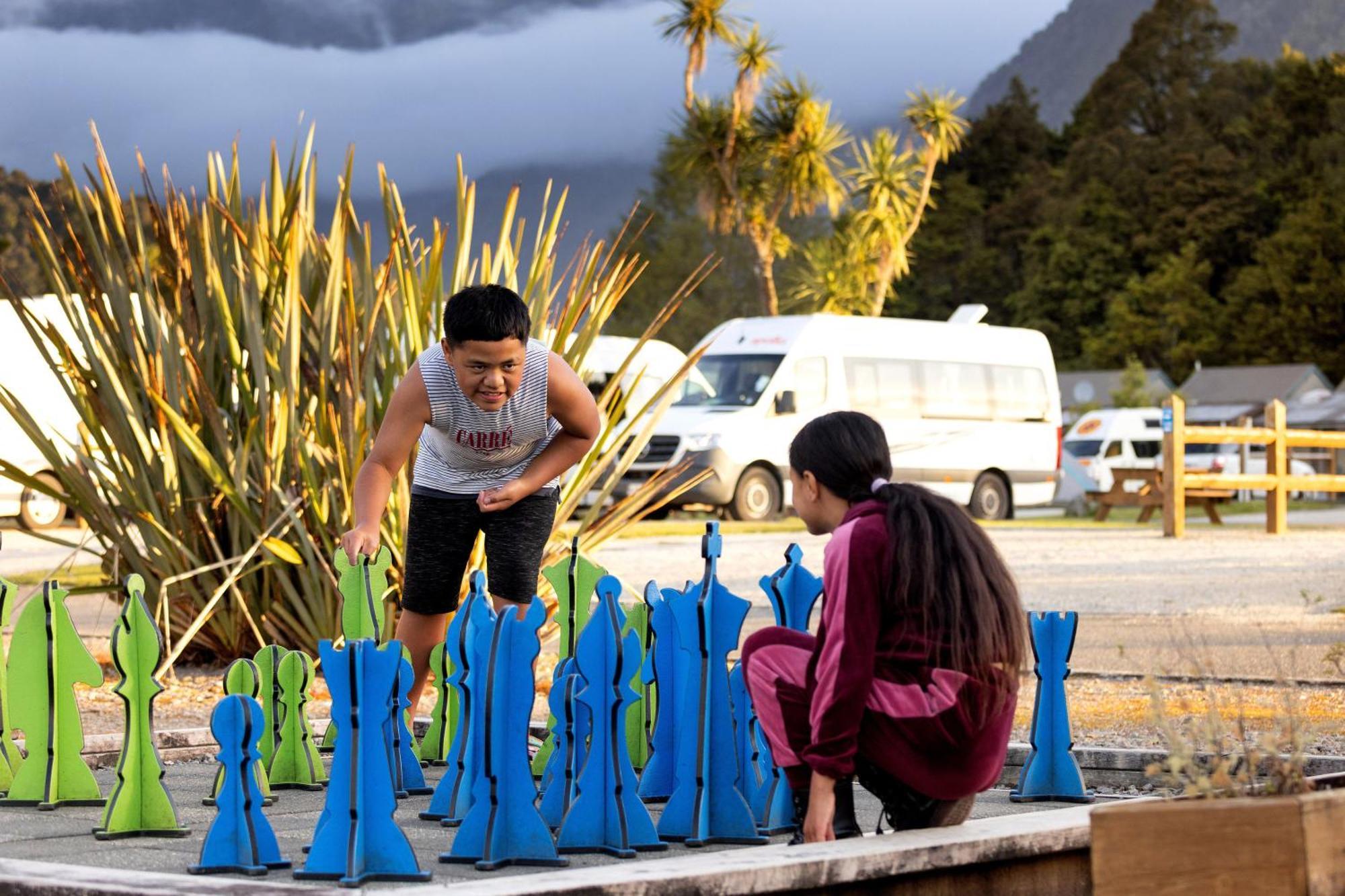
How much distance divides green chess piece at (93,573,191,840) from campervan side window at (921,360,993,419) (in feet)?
66.6

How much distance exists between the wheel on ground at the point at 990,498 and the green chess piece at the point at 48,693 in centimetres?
2090

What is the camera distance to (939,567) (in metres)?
3.31

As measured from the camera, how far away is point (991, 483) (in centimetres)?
2483

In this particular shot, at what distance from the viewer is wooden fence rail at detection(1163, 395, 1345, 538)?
1931 centimetres

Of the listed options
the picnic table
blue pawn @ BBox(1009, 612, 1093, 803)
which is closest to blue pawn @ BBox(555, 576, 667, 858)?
blue pawn @ BBox(1009, 612, 1093, 803)

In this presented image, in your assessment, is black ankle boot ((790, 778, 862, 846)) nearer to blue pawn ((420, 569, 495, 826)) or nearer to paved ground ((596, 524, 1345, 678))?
blue pawn ((420, 569, 495, 826))

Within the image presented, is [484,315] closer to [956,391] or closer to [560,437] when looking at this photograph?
[560,437]

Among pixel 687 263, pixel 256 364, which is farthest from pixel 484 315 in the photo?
pixel 687 263

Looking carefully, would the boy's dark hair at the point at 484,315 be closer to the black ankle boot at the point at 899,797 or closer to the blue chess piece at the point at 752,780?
the blue chess piece at the point at 752,780

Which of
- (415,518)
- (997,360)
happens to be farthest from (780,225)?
(415,518)

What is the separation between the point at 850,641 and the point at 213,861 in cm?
126

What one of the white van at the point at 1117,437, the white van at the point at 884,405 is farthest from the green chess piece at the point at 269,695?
the white van at the point at 1117,437

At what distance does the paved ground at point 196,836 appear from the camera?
354cm

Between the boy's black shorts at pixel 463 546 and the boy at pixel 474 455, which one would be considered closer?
the boy at pixel 474 455
